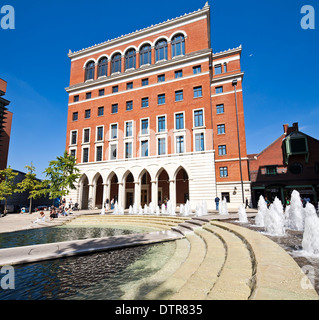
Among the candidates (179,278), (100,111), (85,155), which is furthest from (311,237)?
(100,111)

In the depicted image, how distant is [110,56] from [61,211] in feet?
85.2

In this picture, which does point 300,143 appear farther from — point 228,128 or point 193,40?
point 193,40

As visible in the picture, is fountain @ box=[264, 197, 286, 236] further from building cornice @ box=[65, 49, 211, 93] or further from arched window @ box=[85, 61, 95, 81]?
arched window @ box=[85, 61, 95, 81]

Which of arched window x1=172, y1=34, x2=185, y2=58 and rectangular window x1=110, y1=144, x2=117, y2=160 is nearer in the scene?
arched window x1=172, y1=34, x2=185, y2=58

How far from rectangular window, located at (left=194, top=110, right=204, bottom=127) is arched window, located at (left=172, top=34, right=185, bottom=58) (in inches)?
382

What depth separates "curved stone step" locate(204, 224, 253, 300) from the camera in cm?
309

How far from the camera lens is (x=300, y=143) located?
97.2ft

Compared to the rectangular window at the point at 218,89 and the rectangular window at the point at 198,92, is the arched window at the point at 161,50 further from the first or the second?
the rectangular window at the point at 218,89

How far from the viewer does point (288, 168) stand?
29.8m

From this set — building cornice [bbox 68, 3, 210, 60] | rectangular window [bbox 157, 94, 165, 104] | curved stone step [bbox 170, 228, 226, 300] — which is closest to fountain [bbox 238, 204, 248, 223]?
curved stone step [bbox 170, 228, 226, 300]

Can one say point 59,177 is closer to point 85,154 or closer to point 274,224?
point 85,154
